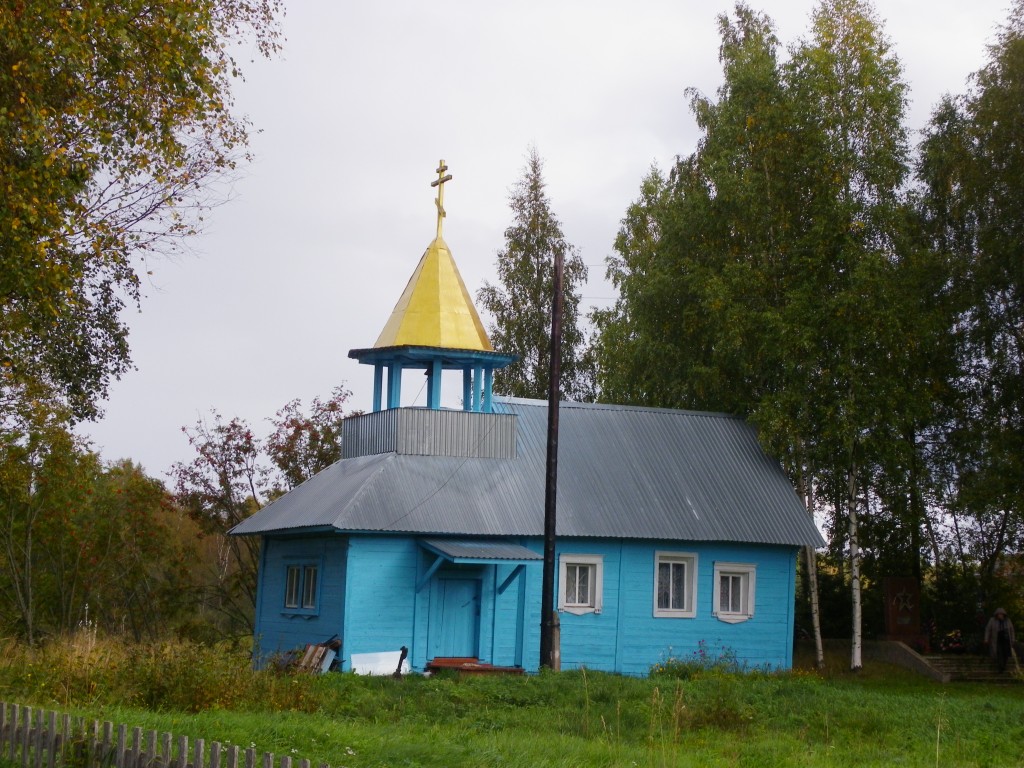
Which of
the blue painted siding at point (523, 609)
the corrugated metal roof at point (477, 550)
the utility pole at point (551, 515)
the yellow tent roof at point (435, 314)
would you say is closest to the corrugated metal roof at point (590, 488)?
the corrugated metal roof at point (477, 550)

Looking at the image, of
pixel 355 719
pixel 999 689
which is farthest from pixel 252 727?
pixel 999 689

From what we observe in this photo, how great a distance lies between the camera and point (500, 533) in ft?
76.2

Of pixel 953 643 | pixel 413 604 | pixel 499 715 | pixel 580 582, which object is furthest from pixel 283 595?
pixel 953 643

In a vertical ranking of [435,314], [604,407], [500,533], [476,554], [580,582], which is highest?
[435,314]

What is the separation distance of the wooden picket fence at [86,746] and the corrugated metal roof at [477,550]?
11.5m

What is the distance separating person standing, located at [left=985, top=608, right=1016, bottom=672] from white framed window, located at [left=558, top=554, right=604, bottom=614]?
9.50 m

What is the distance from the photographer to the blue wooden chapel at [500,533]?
888 inches

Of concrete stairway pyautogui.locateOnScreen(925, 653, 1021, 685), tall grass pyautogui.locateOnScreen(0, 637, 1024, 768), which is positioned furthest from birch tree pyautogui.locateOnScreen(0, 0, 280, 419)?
concrete stairway pyautogui.locateOnScreen(925, 653, 1021, 685)

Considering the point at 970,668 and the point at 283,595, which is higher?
the point at 283,595

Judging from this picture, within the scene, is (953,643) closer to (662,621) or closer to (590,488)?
(662,621)

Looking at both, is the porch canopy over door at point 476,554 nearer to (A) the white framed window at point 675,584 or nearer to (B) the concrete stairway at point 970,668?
(A) the white framed window at point 675,584

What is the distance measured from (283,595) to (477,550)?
205 inches

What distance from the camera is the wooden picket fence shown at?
8516 mm

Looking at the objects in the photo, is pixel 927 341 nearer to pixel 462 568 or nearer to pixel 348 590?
pixel 462 568
